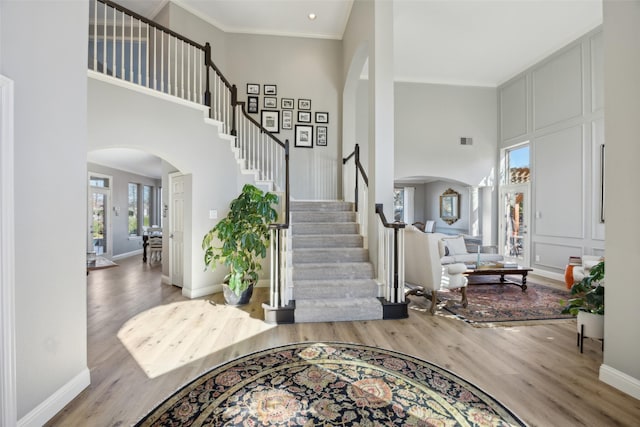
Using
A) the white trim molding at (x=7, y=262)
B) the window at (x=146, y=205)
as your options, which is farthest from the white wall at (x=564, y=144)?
the window at (x=146, y=205)

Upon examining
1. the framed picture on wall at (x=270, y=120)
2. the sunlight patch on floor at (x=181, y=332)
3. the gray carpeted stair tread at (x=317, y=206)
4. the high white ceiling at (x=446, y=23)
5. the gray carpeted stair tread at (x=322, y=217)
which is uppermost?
the high white ceiling at (x=446, y=23)

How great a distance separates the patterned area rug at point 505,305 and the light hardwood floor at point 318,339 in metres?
0.20

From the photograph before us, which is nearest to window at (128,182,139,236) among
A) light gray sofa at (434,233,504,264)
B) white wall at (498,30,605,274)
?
light gray sofa at (434,233,504,264)

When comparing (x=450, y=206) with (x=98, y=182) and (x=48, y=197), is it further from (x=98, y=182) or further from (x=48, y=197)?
(x=98, y=182)

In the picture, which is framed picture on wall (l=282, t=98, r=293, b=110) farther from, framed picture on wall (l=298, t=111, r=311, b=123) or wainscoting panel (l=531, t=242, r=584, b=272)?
wainscoting panel (l=531, t=242, r=584, b=272)

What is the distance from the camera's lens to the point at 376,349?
2637mm

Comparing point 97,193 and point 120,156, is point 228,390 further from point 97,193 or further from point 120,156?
point 97,193

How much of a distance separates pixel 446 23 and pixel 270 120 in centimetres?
366

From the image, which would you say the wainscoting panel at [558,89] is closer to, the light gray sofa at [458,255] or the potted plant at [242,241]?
the light gray sofa at [458,255]

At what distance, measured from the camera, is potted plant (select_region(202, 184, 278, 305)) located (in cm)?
394

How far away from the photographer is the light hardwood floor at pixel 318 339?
1.84 m

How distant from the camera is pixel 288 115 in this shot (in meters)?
6.11

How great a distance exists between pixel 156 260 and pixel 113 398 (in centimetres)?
630

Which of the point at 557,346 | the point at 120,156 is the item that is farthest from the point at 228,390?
the point at 120,156
